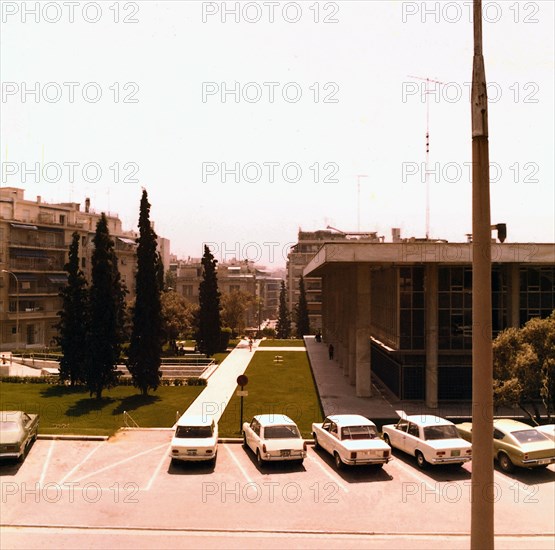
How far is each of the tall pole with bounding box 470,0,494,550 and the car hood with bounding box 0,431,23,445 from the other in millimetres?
15723

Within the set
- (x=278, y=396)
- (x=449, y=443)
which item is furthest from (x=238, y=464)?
(x=278, y=396)

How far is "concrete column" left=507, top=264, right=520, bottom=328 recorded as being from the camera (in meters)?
27.4

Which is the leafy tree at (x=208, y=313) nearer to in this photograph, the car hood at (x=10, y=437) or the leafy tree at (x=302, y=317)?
the car hood at (x=10, y=437)

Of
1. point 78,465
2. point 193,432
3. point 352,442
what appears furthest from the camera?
point 193,432

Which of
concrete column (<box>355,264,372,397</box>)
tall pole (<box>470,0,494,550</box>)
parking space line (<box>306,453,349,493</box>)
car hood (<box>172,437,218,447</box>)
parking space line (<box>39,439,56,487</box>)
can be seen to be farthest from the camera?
concrete column (<box>355,264,372,397</box>)

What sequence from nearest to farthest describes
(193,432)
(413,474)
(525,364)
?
(413,474)
(193,432)
(525,364)

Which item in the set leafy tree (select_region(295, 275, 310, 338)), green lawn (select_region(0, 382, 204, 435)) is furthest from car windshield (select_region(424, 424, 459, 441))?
leafy tree (select_region(295, 275, 310, 338))

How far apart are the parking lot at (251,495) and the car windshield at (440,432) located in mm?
984

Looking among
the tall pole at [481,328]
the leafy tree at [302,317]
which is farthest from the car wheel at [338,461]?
the leafy tree at [302,317]

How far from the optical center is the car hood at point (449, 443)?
53.5 feet

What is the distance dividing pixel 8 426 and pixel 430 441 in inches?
541

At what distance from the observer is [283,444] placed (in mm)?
16797

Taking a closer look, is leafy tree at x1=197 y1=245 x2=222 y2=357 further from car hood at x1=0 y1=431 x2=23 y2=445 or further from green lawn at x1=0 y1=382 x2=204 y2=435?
car hood at x1=0 y1=431 x2=23 y2=445

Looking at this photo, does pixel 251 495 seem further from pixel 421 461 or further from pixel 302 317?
pixel 302 317
